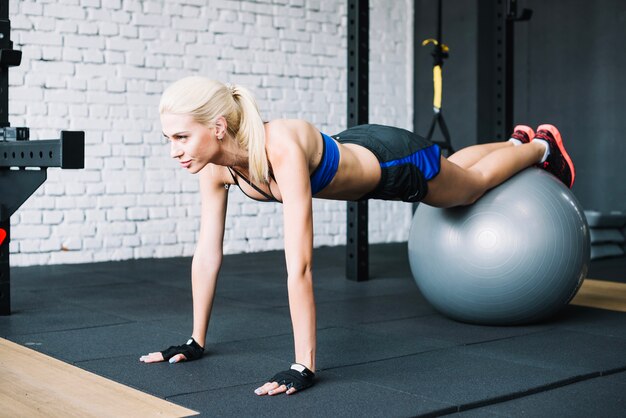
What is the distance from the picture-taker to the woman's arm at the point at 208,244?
2.44 m

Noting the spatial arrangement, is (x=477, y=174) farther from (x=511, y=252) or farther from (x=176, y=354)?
(x=176, y=354)

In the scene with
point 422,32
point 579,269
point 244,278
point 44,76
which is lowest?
point 244,278

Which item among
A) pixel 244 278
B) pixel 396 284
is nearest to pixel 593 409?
pixel 396 284

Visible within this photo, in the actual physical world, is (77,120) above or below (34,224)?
above

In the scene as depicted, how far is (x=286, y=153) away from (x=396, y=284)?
2128 mm

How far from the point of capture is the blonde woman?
2.07 metres

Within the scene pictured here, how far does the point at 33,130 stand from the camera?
4645 mm

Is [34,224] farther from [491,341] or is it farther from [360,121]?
[491,341]

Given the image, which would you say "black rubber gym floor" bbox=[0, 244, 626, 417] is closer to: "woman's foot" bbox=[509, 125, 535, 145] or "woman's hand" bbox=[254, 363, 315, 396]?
"woman's hand" bbox=[254, 363, 315, 396]

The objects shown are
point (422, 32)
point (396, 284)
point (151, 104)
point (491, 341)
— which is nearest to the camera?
point (491, 341)

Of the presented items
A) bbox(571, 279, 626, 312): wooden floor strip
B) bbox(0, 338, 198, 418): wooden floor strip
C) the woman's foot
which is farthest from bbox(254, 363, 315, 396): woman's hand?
bbox(571, 279, 626, 312): wooden floor strip

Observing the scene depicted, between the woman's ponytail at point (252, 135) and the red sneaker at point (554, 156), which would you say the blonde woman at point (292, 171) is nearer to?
the woman's ponytail at point (252, 135)

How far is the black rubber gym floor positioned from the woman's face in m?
0.62

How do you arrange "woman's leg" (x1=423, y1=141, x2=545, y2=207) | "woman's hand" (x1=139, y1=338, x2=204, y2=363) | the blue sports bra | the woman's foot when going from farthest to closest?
the woman's foot < "woman's leg" (x1=423, y1=141, x2=545, y2=207) < "woman's hand" (x1=139, y1=338, x2=204, y2=363) < the blue sports bra
